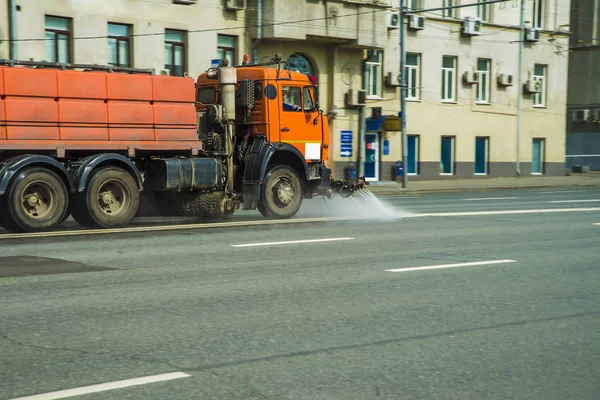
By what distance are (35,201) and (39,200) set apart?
7 cm

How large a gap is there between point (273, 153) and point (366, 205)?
318 cm

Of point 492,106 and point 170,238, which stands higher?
point 492,106

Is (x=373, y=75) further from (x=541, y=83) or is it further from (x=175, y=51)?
(x=541, y=83)

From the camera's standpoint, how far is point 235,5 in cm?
3158

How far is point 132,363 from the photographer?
5.53m

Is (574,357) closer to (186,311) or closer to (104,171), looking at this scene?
(186,311)

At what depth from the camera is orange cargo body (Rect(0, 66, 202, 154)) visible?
44.8ft

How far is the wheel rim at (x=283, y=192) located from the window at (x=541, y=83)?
3144 centimetres

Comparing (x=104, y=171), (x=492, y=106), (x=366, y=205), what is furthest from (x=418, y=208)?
(x=492, y=106)

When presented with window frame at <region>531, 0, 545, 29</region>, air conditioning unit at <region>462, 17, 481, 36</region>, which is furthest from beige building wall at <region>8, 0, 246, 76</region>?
window frame at <region>531, 0, 545, 29</region>

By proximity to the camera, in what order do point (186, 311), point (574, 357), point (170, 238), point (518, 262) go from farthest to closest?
point (170, 238) < point (518, 262) < point (186, 311) < point (574, 357)

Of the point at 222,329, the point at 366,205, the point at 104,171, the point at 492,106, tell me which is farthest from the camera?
the point at 492,106

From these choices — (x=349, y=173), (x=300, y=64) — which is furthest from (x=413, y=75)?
(x=349, y=173)

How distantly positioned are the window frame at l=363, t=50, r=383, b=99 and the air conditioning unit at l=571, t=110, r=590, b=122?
62.6ft
